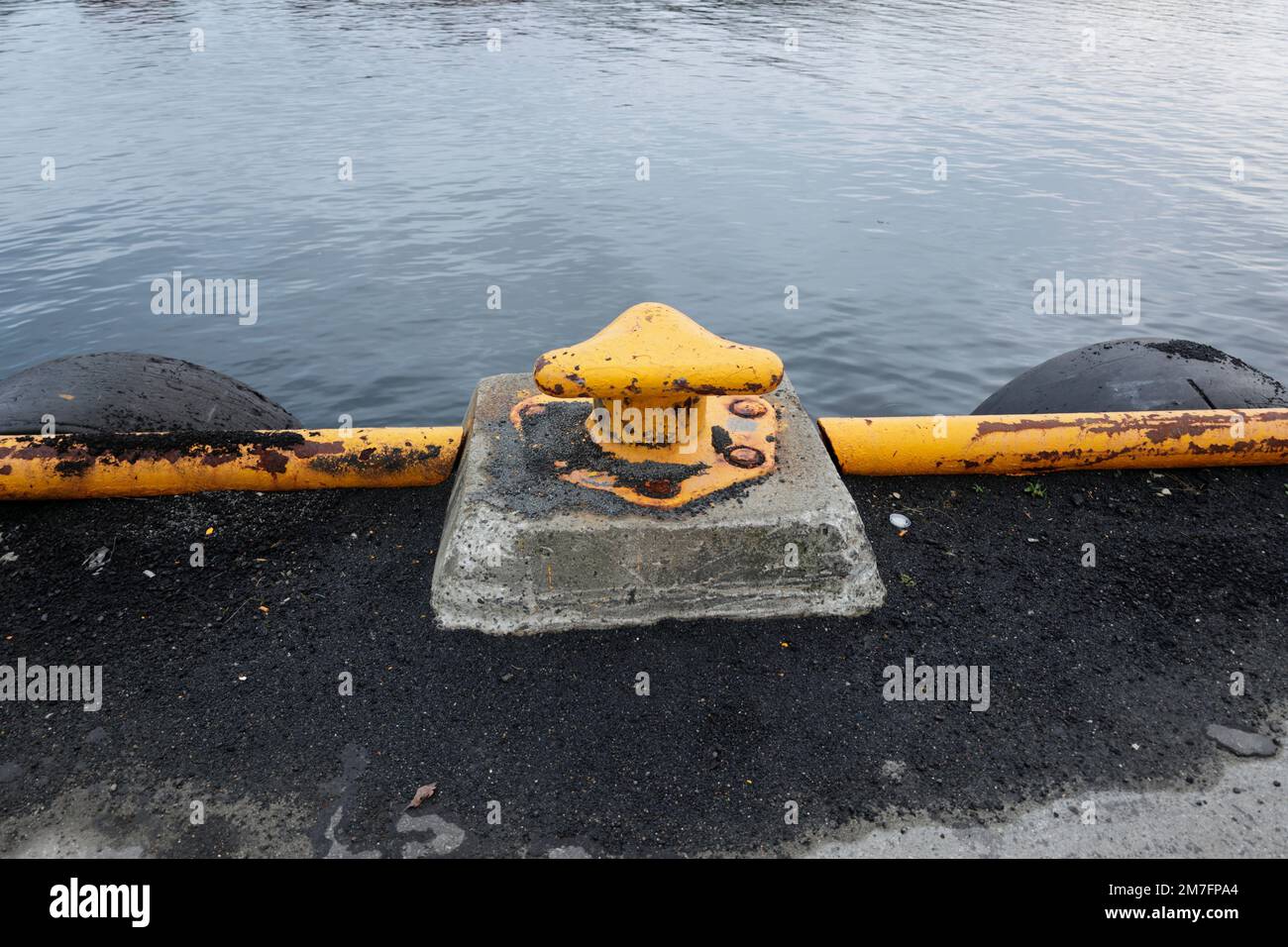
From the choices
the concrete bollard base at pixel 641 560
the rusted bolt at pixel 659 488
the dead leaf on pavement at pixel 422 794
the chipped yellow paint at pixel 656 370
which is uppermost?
the chipped yellow paint at pixel 656 370

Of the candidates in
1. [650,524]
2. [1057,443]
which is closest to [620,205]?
[1057,443]

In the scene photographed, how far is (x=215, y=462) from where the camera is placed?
12.5 ft

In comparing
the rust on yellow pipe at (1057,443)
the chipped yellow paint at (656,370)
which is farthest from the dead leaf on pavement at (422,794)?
the rust on yellow pipe at (1057,443)

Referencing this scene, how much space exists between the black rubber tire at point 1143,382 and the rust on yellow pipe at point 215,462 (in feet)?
11.1

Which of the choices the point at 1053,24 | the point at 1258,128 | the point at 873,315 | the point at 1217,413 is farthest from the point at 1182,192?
the point at 1053,24

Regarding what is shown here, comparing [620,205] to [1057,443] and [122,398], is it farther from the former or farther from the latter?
[1057,443]

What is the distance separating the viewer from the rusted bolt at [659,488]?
3.29 metres

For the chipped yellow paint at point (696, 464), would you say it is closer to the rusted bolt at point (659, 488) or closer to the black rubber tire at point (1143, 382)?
the rusted bolt at point (659, 488)

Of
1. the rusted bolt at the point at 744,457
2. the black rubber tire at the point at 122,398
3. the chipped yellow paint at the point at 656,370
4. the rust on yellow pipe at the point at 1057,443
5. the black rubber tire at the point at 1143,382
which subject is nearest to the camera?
the chipped yellow paint at the point at 656,370

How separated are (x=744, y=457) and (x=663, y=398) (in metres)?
0.46

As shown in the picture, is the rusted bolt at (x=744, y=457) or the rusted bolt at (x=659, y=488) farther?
the rusted bolt at (x=744, y=457)

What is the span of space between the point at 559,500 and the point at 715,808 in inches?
49.5

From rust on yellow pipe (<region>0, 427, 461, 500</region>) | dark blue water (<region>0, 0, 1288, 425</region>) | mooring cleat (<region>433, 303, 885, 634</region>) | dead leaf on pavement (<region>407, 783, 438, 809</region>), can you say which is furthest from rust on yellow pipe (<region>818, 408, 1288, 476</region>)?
dark blue water (<region>0, 0, 1288, 425</region>)

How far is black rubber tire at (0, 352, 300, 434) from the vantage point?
432cm
